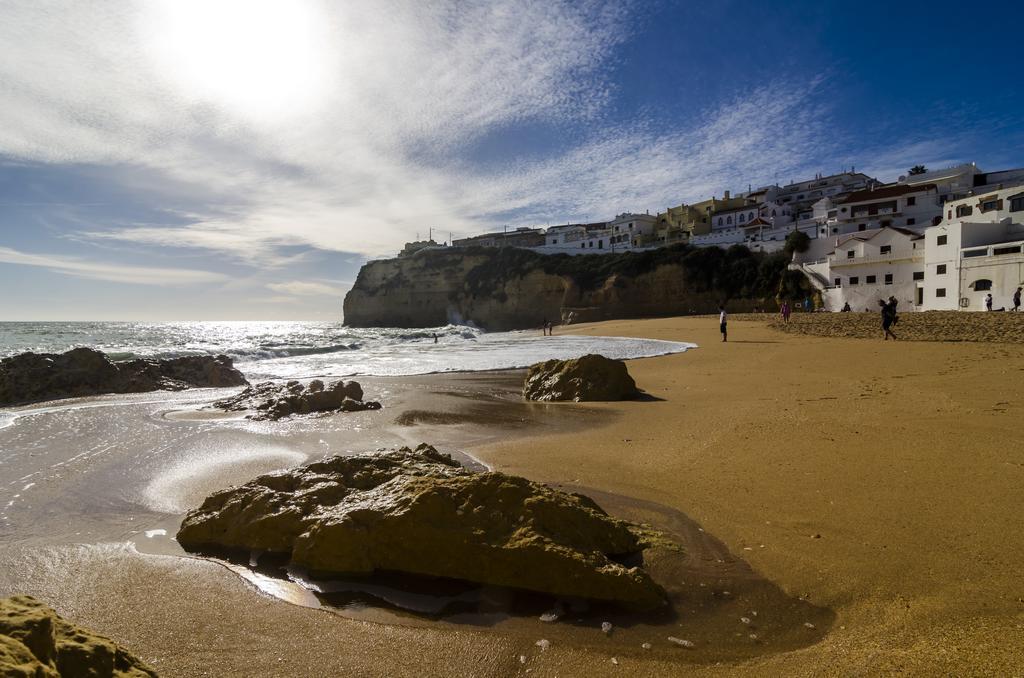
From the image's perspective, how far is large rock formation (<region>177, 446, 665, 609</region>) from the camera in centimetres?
325

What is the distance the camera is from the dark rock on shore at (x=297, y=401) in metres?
9.66

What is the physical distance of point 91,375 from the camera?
43.0 feet

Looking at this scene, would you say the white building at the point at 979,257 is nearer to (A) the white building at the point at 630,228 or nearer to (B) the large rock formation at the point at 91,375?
(B) the large rock formation at the point at 91,375

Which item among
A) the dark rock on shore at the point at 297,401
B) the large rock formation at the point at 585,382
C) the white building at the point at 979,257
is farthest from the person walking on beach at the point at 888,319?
the dark rock on shore at the point at 297,401

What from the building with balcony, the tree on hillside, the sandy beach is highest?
the building with balcony

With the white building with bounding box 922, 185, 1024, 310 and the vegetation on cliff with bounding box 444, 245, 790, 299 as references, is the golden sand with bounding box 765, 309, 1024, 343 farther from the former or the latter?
the vegetation on cliff with bounding box 444, 245, 790, 299

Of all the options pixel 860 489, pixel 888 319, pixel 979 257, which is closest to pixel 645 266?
pixel 979 257

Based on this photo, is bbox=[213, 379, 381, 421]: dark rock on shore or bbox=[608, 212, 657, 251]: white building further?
bbox=[608, 212, 657, 251]: white building

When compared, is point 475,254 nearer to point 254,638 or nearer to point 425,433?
point 425,433

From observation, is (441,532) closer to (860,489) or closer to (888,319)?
(860,489)

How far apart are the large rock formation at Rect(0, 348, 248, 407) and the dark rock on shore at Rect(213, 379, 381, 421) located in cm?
434

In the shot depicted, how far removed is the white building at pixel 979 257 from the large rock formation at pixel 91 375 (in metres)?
34.8

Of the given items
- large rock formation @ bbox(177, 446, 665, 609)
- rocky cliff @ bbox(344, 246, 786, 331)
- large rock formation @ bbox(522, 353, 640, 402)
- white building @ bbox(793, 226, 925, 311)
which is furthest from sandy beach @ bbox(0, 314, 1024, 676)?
rocky cliff @ bbox(344, 246, 786, 331)

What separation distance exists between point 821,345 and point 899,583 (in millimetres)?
17652
